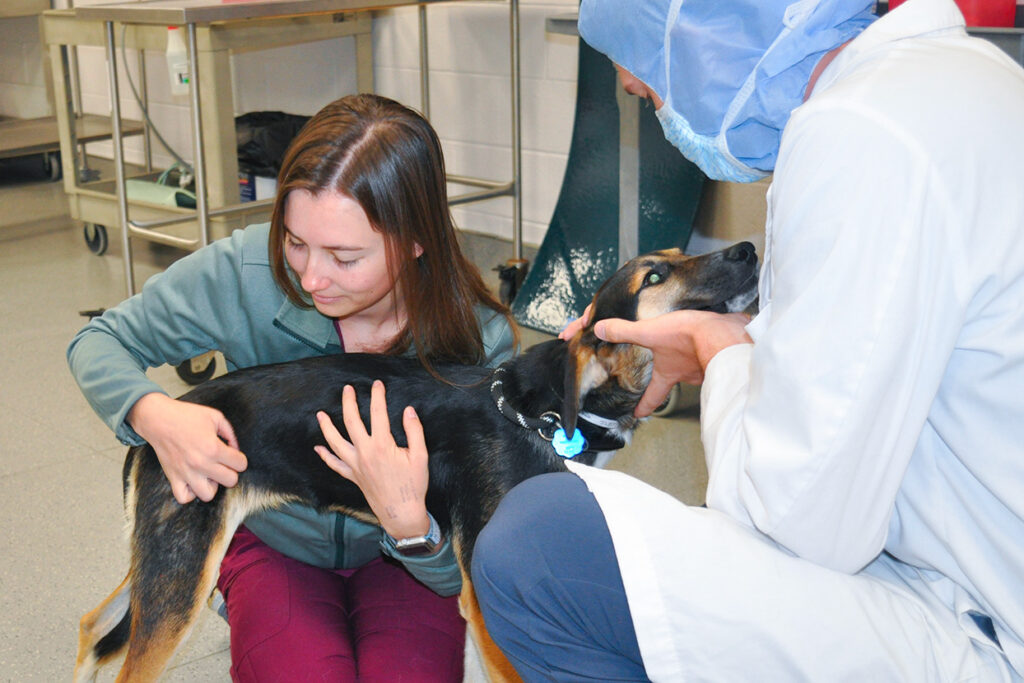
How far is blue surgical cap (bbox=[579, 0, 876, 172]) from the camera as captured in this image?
4.11 ft

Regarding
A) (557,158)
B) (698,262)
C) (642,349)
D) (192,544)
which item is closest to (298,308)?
(192,544)

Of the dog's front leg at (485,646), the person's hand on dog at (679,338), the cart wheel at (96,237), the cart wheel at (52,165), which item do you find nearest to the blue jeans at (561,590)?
the person's hand on dog at (679,338)

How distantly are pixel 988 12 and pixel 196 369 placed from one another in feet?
7.99

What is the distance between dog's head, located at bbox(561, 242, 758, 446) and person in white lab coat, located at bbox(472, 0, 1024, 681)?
2.00 feet

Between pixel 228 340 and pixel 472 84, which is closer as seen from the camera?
pixel 228 340

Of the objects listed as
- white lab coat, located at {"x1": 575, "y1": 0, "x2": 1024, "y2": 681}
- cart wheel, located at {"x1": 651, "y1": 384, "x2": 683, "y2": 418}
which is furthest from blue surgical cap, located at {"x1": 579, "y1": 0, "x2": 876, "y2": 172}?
cart wheel, located at {"x1": 651, "y1": 384, "x2": 683, "y2": 418}

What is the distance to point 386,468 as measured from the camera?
156 centimetres

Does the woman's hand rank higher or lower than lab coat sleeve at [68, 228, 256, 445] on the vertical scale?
lower

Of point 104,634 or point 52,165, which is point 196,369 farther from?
point 52,165

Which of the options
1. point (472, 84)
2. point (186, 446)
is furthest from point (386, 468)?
point (472, 84)

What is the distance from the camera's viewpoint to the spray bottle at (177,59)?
3455 millimetres

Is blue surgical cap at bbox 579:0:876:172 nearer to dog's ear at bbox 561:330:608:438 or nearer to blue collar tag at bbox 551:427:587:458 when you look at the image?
dog's ear at bbox 561:330:608:438

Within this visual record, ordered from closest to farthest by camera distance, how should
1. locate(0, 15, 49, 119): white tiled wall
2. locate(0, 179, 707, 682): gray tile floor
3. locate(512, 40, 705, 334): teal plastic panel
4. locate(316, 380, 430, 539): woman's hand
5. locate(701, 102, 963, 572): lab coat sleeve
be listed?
locate(701, 102, 963, 572): lab coat sleeve < locate(316, 380, 430, 539): woman's hand < locate(0, 179, 707, 682): gray tile floor < locate(512, 40, 705, 334): teal plastic panel < locate(0, 15, 49, 119): white tiled wall

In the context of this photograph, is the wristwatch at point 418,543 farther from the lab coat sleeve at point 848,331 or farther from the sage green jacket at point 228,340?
the lab coat sleeve at point 848,331
